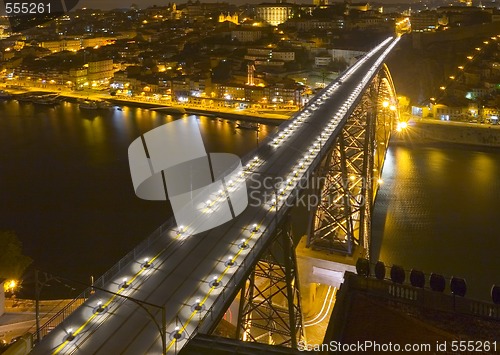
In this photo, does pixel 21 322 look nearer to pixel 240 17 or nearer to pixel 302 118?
pixel 302 118

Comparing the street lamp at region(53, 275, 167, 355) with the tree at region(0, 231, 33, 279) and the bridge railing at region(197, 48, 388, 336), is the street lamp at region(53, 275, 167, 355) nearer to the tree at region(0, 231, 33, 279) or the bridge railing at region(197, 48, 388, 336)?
the bridge railing at region(197, 48, 388, 336)

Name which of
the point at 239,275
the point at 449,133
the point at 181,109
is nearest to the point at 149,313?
the point at 239,275

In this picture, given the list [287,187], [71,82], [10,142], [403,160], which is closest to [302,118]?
[287,187]

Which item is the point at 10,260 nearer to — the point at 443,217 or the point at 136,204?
the point at 136,204

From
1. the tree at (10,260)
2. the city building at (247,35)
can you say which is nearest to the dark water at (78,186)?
the tree at (10,260)

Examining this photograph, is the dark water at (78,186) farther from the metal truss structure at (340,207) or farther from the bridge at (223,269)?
the metal truss structure at (340,207)
